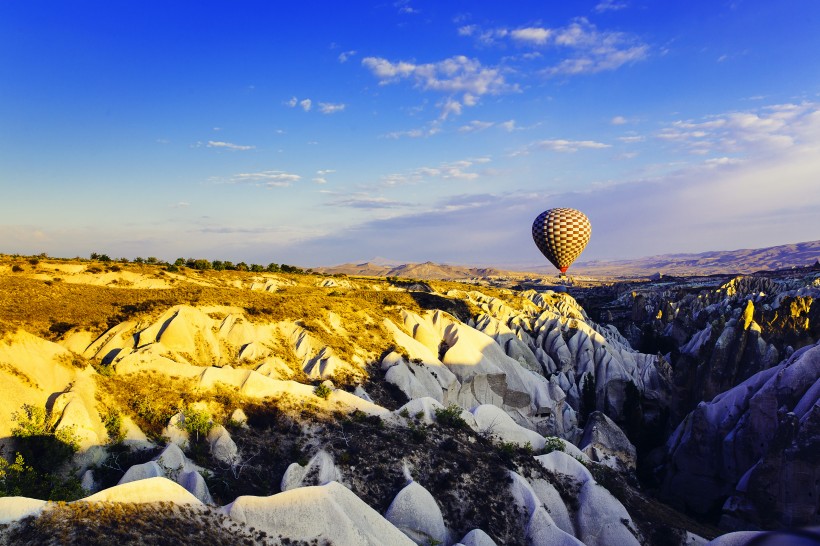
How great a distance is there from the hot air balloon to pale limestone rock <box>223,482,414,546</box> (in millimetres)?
82884

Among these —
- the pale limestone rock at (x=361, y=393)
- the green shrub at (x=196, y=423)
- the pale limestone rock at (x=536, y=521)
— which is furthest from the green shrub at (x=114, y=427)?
the pale limestone rock at (x=536, y=521)

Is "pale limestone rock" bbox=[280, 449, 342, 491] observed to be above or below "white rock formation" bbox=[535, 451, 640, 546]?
above

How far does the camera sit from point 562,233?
306 feet

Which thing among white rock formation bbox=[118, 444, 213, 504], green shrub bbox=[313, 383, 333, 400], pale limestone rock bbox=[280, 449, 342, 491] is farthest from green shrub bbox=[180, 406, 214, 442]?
green shrub bbox=[313, 383, 333, 400]

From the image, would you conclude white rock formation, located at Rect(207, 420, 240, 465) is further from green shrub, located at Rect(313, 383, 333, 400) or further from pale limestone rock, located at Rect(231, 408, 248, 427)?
green shrub, located at Rect(313, 383, 333, 400)

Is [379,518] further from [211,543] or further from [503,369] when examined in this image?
[503,369]

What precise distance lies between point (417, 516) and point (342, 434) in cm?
576

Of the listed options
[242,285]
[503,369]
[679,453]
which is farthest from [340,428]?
[242,285]

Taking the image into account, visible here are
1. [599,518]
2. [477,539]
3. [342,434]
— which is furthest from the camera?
[342,434]

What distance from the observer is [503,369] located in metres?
41.0

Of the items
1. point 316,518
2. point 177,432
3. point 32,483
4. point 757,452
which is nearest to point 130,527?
point 316,518

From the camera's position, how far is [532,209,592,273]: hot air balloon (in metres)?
93.4

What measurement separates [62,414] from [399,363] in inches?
783

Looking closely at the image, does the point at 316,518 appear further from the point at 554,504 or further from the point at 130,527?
the point at 554,504
